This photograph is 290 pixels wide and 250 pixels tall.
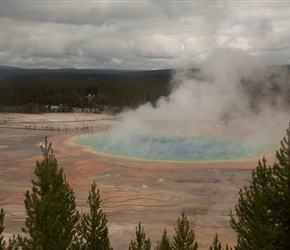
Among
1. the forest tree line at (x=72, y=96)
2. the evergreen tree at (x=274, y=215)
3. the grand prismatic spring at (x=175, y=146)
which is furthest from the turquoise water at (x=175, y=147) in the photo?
the forest tree line at (x=72, y=96)

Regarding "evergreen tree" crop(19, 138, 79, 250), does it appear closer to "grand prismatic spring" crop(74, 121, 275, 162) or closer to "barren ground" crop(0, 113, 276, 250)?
"barren ground" crop(0, 113, 276, 250)

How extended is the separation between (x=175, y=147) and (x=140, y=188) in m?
16.9

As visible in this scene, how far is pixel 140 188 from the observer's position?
2541cm

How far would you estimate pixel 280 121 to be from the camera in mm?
57469

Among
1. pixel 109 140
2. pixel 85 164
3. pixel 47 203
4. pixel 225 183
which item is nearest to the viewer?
pixel 47 203

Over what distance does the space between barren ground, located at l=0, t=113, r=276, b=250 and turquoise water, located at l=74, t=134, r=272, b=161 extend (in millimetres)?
2533

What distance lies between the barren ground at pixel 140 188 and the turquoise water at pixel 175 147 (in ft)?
8.31

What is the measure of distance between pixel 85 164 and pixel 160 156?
7.80 metres

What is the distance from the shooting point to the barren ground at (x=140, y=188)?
19062 mm

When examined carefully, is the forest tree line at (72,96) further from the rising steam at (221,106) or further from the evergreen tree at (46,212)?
the evergreen tree at (46,212)

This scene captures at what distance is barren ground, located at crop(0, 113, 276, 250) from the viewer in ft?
62.5

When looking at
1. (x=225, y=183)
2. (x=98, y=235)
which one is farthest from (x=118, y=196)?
(x=98, y=235)

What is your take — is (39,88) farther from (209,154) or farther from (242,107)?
(209,154)

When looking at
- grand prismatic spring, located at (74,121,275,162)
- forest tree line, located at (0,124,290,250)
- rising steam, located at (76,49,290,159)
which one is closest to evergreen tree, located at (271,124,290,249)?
forest tree line, located at (0,124,290,250)
